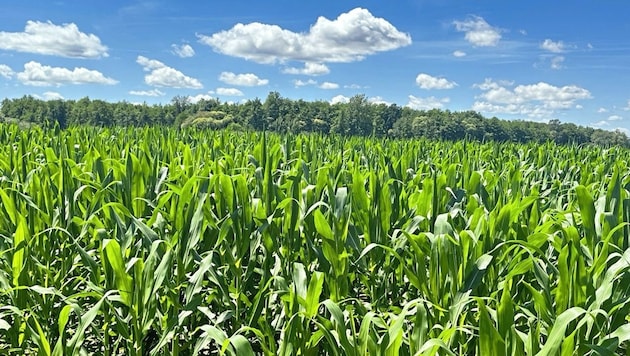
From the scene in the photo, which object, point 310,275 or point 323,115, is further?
point 323,115

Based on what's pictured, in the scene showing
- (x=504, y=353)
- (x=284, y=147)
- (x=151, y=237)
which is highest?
(x=284, y=147)

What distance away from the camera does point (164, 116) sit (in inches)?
2859

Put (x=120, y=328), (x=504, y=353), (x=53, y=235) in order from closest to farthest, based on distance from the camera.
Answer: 1. (x=504, y=353)
2. (x=120, y=328)
3. (x=53, y=235)

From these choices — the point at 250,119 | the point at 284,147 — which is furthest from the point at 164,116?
the point at 284,147

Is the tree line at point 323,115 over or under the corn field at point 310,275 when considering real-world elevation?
over

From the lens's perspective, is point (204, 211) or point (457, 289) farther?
point (204, 211)

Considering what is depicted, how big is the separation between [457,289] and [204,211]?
42.5 inches

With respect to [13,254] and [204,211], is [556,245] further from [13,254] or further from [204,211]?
[13,254]

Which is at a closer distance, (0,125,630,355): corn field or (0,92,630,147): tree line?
(0,125,630,355): corn field

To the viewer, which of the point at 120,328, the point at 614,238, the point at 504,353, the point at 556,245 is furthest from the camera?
the point at 614,238

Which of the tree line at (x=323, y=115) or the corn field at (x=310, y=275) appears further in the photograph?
the tree line at (x=323, y=115)

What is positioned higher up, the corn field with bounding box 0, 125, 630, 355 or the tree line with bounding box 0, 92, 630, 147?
the tree line with bounding box 0, 92, 630, 147

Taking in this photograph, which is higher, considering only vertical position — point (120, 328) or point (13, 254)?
point (13, 254)

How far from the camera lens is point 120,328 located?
1687mm
